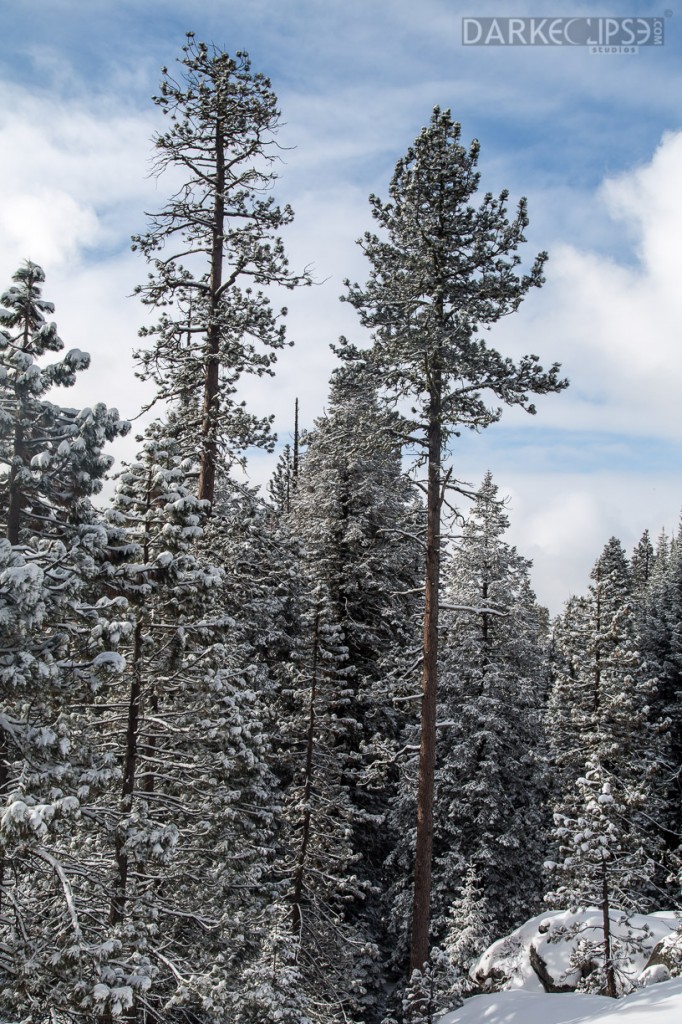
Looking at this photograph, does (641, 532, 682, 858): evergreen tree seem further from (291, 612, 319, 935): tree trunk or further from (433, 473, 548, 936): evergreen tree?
(291, 612, 319, 935): tree trunk

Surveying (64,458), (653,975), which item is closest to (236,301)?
(64,458)

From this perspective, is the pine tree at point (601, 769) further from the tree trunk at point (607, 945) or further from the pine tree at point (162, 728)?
the pine tree at point (162, 728)

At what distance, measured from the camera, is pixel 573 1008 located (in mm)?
12648

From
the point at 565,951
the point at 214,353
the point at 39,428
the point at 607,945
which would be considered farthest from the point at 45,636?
the point at 565,951

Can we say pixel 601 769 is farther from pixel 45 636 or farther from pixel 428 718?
pixel 45 636

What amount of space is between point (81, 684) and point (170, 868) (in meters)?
4.95

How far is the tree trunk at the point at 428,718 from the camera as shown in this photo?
12.8 meters

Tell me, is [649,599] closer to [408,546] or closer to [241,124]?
[408,546]

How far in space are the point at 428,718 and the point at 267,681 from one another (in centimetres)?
800

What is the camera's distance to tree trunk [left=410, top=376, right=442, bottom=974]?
12828 mm

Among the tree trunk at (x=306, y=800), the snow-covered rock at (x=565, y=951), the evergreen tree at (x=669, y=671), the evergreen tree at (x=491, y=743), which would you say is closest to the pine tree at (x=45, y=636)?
the tree trunk at (x=306, y=800)

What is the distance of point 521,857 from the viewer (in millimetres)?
23844

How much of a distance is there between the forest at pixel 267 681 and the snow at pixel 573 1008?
0.97m

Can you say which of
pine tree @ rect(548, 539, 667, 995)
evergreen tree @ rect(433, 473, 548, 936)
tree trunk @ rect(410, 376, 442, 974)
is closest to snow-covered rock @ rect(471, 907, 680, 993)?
pine tree @ rect(548, 539, 667, 995)
